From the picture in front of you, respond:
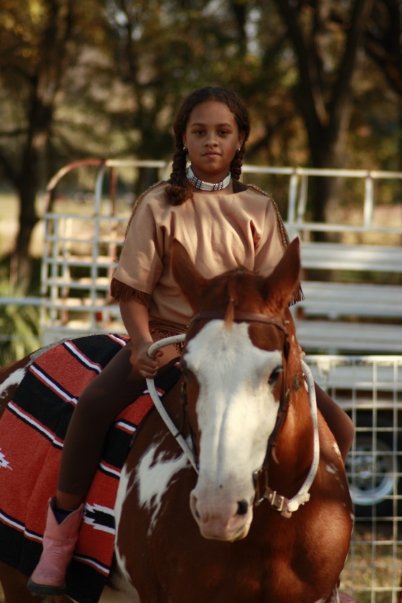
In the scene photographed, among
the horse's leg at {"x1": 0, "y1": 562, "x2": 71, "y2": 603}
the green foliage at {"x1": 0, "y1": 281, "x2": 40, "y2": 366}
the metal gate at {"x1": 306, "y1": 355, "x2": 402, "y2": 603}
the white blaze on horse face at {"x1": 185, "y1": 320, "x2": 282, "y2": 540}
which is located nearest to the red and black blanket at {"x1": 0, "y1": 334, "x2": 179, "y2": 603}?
the horse's leg at {"x1": 0, "y1": 562, "x2": 71, "y2": 603}

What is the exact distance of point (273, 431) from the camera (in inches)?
114

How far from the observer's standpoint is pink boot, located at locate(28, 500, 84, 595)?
374 centimetres

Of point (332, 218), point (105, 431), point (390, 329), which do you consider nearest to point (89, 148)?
point (332, 218)

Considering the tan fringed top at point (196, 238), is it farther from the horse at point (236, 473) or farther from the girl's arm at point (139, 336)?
the horse at point (236, 473)

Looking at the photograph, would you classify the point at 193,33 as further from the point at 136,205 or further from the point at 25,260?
the point at 136,205

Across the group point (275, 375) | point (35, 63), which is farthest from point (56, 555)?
point (35, 63)

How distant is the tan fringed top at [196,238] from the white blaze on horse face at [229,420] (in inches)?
24.5

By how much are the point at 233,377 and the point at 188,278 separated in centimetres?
38

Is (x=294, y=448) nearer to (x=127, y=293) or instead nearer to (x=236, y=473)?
(x=236, y=473)

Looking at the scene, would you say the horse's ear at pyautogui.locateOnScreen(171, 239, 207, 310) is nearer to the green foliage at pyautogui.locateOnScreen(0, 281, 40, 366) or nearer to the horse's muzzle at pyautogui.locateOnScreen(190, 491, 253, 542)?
the horse's muzzle at pyautogui.locateOnScreen(190, 491, 253, 542)

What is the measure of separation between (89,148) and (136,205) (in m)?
20.1

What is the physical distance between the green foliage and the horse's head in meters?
7.54

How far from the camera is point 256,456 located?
2.80 m

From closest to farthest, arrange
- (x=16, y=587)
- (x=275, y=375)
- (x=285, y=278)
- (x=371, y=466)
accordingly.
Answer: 1. (x=275, y=375)
2. (x=285, y=278)
3. (x=16, y=587)
4. (x=371, y=466)
